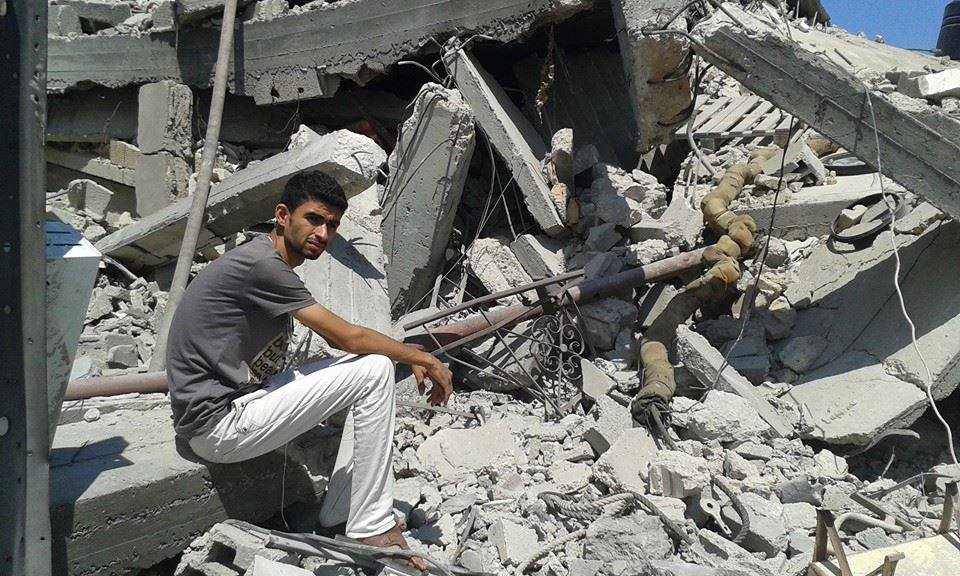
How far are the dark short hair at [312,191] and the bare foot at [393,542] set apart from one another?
4.70 feet

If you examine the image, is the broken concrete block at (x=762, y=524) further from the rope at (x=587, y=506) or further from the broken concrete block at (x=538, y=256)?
the broken concrete block at (x=538, y=256)

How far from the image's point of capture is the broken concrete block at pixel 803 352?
571cm

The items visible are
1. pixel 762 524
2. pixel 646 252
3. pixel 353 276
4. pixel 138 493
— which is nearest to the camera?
pixel 138 493

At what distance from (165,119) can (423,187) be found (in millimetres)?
3643

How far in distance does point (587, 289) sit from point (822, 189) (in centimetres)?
299

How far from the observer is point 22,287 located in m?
2.38

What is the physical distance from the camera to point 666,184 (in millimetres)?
8758

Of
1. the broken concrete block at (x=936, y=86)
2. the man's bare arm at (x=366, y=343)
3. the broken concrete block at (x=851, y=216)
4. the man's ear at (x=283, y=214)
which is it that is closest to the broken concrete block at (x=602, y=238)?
the broken concrete block at (x=851, y=216)

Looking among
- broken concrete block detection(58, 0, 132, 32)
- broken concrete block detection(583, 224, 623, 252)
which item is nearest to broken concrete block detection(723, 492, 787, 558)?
broken concrete block detection(583, 224, 623, 252)

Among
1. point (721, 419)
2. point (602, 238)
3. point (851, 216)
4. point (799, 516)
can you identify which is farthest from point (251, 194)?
point (851, 216)

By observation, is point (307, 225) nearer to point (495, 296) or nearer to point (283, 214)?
point (283, 214)

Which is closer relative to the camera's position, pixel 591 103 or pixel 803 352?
pixel 803 352

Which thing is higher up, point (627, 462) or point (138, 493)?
point (138, 493)

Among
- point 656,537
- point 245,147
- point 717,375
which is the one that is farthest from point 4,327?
point 245,147
